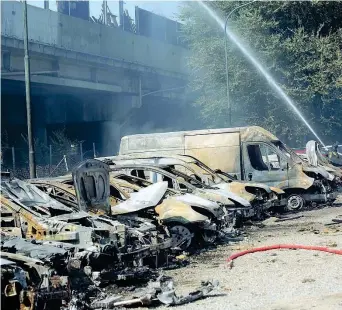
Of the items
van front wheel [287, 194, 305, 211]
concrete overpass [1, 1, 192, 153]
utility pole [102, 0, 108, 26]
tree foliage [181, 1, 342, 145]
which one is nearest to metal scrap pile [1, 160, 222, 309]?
van front wheel [287, 194, 305, 211]

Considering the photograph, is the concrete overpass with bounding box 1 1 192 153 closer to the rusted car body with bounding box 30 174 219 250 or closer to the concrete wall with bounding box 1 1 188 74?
the concrete wall with bounding box 1 1 188 74

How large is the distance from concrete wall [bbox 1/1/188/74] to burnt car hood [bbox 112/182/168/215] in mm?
17360

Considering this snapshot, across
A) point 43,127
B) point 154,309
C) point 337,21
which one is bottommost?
point 154,309

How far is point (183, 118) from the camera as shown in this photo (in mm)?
45312

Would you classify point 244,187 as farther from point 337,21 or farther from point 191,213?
point 337,21

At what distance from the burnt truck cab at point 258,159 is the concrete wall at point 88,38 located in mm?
11886

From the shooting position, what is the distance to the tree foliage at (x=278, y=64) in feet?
102

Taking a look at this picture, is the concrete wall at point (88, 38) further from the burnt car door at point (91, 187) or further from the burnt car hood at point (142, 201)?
the burnt car hood at point (142, 201)

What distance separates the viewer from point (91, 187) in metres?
9.23

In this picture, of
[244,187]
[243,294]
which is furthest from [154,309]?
[244,187]

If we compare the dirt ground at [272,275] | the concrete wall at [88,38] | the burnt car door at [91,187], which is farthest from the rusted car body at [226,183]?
the concrete wall at [88,38]

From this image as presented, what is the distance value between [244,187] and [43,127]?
20.5 metres

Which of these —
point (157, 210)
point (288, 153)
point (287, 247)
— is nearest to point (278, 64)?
point (288, 153)

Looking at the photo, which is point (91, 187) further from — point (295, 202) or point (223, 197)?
point (295, 202)
